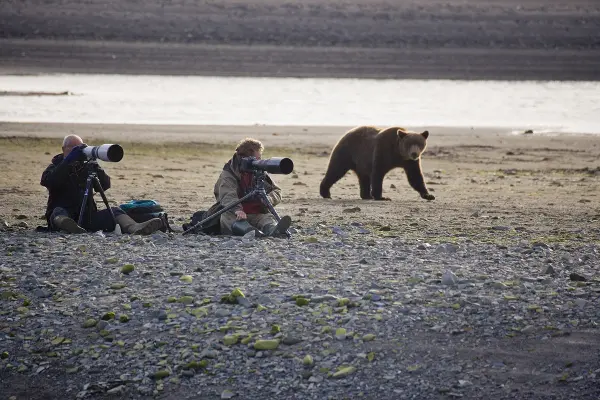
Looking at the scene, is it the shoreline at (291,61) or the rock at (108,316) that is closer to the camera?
the rock at (108,316)

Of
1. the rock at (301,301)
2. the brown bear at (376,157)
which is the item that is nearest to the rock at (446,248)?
the rock at (301,301)

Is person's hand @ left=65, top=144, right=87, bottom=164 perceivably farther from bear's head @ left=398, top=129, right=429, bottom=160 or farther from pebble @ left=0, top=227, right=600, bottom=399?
bear's head @ left=398, top=129, right=429, bottom=160

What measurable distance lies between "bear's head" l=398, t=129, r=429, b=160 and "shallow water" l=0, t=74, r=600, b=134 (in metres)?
9.18

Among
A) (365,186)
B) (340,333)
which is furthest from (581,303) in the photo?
(365,186)

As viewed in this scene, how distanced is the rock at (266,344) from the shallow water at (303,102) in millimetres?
15404

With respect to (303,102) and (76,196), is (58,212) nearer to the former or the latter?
(76,196)

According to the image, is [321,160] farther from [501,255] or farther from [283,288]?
[283,288]

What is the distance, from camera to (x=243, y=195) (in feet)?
27.6

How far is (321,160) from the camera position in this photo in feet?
52.3

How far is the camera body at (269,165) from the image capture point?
25.6ft

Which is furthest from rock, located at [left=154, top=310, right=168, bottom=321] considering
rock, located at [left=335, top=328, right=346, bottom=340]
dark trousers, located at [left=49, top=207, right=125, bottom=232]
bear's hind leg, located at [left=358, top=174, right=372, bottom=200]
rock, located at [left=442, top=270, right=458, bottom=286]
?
bear's hind leg, located at [left=358, top=174, right=372, bottom=200]

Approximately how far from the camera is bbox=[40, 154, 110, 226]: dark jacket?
8.26 m

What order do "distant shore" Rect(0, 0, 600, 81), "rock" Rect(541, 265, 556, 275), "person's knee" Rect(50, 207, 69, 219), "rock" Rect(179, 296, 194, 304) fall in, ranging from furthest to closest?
1. "distant shore" Rect(0, 0, 600, 81)
2. "person's knee" Rect(50, 207, 69, 219)
3. "rock" Rect(541, 265, 556, 275)
4. "rock" Rect(179, 296, 194, 304)

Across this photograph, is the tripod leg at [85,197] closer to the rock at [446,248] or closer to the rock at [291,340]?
the rock at [446,248]
